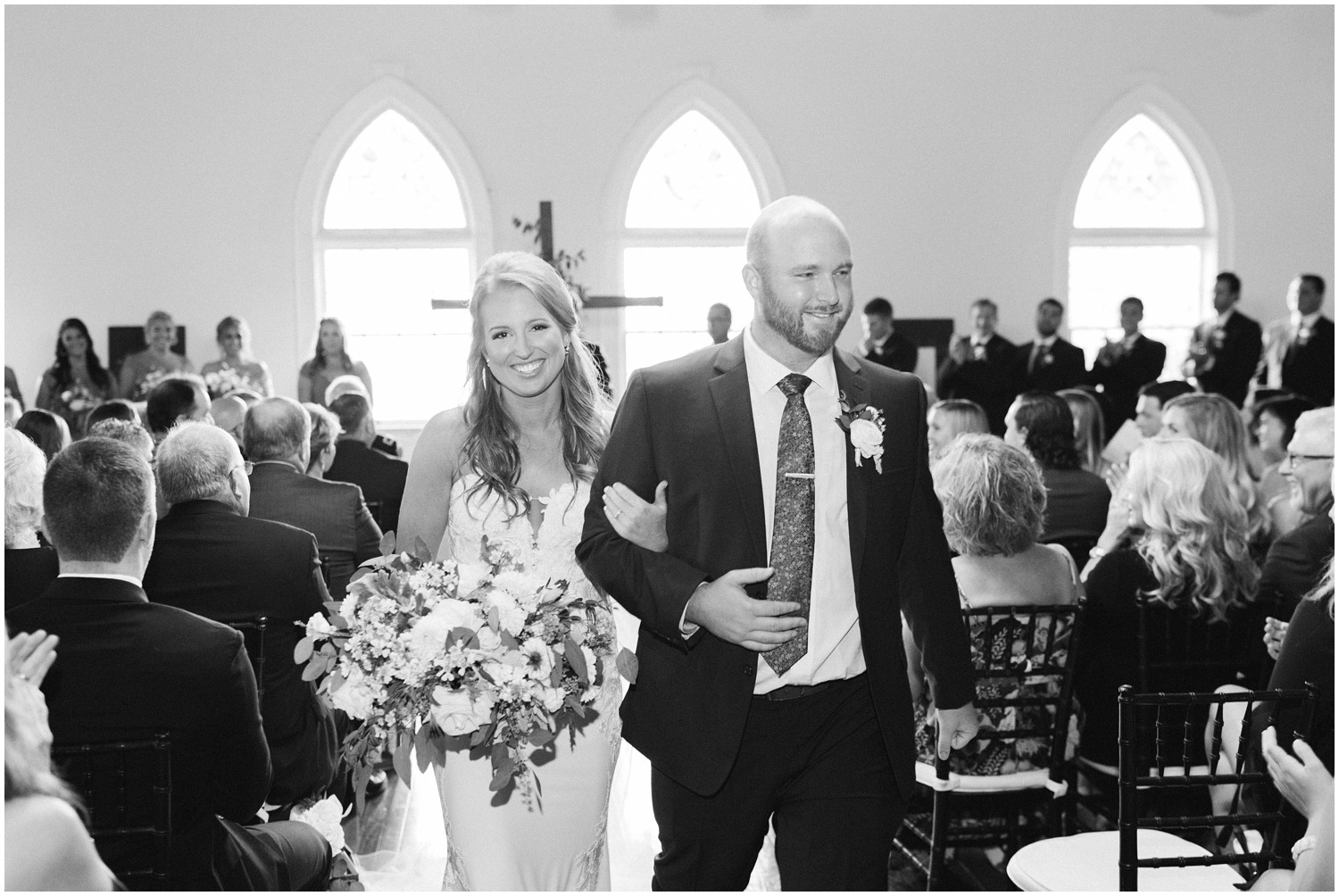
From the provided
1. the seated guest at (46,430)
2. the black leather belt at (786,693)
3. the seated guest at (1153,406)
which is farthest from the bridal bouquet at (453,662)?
the seated guest at (1153,406)

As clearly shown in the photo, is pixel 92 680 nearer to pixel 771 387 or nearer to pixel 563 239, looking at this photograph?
pixel 771 387

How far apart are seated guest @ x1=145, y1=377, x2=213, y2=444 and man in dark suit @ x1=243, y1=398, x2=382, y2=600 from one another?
4.53ft

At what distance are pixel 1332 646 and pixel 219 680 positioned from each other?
2361mm

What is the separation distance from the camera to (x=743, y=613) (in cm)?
246

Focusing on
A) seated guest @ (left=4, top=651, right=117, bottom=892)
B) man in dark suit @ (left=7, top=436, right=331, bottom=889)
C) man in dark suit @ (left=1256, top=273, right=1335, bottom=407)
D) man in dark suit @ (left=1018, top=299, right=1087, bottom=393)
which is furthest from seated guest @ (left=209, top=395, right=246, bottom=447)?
man in dark suit @ (left=1256, top=273, right=1335, bottom=407)

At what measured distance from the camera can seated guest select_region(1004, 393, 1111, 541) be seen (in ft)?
17.5

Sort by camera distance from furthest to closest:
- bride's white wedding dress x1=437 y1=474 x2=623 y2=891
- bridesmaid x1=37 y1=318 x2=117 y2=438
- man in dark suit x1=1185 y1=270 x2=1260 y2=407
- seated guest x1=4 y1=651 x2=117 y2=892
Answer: man in dark suit x1=1185 y1=270 x2=1260 y2=407 < bridesmaid x1=37 y1=318 x2=117 y2=438 < bride's white wedding dress x1=437 y1=474 x2=623 y2=891 < seated guest x1=4 y1=651 x2=117 y2=892

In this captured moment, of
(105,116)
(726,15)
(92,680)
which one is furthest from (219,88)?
(92,680)

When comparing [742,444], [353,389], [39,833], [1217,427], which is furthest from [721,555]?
[353,389]

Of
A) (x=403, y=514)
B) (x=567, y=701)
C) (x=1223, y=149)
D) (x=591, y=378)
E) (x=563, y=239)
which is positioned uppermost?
(x=1223, y=149)

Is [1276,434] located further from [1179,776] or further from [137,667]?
[137,667]

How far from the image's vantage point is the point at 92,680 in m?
2.60

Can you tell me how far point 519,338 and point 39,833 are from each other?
5.91 feet

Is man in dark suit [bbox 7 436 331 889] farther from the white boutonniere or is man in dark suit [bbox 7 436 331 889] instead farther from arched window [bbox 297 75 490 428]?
arched window [bbox 297 75 490 428]
